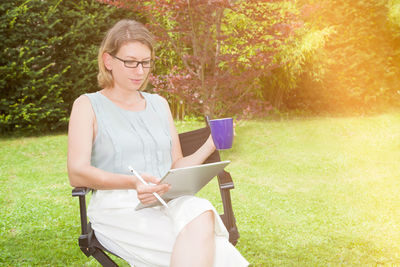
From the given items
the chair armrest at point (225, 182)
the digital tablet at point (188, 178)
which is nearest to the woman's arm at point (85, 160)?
the digital tablet at point (188, 178)

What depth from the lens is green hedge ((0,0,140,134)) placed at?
889 cm

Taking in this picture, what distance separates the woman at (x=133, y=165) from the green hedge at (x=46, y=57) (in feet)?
24.2

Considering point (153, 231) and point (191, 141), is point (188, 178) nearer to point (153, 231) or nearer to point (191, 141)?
point (153, 231)

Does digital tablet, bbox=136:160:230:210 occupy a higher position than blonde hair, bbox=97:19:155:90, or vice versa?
blonde hair, bbox=97:19:155:90

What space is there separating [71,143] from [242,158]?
529 centimetres

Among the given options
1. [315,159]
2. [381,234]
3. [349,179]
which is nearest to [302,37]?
[315,159]

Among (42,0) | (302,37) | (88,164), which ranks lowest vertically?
(88,164)

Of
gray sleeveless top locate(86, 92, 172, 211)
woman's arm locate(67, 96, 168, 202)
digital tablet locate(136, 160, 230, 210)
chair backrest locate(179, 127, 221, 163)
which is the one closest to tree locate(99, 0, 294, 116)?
chair backrest locate(179, 127, 221, 163)

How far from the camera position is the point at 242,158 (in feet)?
23.1

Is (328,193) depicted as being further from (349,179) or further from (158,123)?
(158,123)

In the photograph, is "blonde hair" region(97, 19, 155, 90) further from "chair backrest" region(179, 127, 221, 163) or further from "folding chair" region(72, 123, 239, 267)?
"chair backrest" region(179, 127, 221, 163)

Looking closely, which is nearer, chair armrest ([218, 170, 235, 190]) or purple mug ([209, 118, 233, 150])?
purple mug ([209, 118, 233, 150])

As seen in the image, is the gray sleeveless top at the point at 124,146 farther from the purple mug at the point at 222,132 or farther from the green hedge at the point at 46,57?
the green hedge at the point at 46,57

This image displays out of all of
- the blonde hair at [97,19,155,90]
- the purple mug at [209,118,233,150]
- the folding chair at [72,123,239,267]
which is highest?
the blonde hair at [97,19,155,90]
